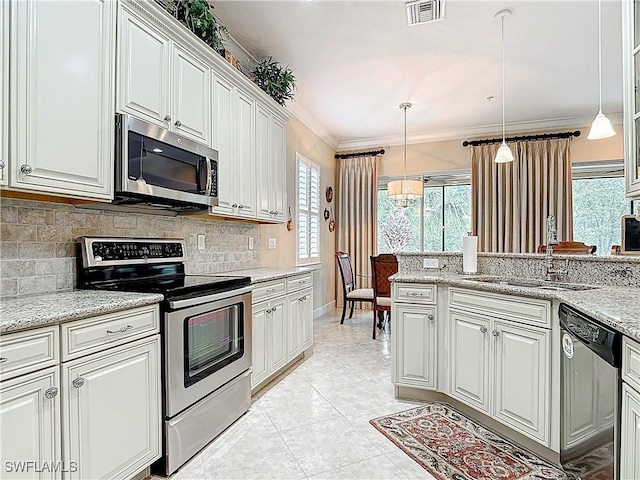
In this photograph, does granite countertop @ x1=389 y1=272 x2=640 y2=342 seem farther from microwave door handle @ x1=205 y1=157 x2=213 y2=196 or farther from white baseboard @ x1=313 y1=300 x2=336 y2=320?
white baseboard @ x1=313 y1=300 x2=336 y2=320

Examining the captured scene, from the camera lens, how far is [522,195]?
18.1 ft

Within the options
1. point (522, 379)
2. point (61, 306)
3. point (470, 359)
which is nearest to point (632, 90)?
point (522, 379)

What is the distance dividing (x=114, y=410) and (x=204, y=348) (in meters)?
0.60

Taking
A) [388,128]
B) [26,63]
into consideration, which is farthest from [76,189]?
[388,128]

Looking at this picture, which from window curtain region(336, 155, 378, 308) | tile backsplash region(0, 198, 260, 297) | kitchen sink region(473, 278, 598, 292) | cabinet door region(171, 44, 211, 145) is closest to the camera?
tile backsplash region(0, 198, 260, 297)

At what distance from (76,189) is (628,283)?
9.71ft

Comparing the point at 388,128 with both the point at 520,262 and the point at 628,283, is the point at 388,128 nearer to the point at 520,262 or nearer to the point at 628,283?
the point at 520,262

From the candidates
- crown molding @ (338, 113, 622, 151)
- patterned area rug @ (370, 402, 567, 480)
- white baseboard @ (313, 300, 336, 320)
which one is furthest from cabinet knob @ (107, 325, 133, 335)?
crown molding @ (338, 113, 622, 151)

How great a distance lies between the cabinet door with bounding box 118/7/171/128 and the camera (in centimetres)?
194

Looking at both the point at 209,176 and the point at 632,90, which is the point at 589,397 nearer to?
the point at 632,90

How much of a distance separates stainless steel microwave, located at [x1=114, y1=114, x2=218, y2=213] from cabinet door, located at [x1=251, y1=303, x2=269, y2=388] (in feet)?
2.86

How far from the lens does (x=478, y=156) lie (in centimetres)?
579

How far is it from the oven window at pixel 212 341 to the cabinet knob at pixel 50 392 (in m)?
0.65

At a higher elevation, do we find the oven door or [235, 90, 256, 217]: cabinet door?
[235, 90, 256, 217]: cabinet door
